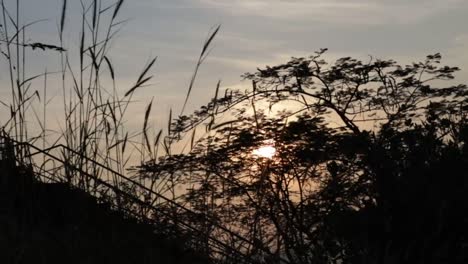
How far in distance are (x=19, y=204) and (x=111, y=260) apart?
0.91 meters

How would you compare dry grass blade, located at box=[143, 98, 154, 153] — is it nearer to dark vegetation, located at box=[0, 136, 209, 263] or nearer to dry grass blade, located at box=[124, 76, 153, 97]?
dry grass blade, located at box=[124, 76, 153, 97]

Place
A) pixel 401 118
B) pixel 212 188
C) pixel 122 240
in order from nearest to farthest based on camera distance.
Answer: pixel 122 240
pixel 212 188
pixel 401 118

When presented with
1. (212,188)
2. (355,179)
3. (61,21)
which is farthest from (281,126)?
(61,21)

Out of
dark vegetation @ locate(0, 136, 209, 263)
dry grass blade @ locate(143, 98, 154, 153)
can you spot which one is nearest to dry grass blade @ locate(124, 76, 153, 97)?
dry grass blade @ locate(143, 98, 154, 153)

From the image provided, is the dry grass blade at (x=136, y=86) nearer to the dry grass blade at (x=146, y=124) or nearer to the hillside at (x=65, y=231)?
the dry grass blade at (x=146, y=124)

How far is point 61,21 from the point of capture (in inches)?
149

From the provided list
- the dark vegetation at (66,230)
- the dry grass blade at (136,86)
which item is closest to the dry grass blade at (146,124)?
the dry grass blade at (136,86)

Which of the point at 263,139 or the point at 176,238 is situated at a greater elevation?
the point at 263,139

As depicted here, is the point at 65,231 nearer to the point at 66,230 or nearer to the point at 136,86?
the point at 66,230

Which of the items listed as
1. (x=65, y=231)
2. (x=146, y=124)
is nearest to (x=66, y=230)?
(x=65, y=231)

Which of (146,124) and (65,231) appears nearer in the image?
(65,231)

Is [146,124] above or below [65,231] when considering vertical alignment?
above

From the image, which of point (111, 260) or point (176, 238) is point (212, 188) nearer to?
point (176, 238)

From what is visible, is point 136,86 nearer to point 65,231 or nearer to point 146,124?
point 146,124
